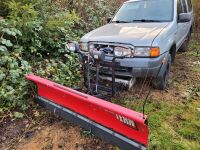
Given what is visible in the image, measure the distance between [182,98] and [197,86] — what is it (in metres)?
0.75

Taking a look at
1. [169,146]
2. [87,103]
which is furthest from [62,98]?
[169,146]

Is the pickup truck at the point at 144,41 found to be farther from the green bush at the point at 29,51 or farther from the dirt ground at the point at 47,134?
the green bush at the point at 29,51

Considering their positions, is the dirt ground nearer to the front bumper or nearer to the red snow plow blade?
the red snow plow blade

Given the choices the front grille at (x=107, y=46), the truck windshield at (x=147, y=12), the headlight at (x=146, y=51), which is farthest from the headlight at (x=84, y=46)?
the truck windshield at (x=147, y=12)

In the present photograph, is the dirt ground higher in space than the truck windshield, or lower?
lower

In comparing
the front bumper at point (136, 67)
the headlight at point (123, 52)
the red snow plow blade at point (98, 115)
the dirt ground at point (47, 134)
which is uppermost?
the headlight at point (123, 52)

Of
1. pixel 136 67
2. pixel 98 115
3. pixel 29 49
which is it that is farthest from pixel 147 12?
pixel 98 115

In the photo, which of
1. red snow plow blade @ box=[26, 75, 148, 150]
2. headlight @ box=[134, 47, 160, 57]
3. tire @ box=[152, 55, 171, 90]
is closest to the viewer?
red snow plow blade @ box=[26, 75, 148, 150]

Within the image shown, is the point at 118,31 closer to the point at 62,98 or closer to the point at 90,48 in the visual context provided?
the point at 90,48

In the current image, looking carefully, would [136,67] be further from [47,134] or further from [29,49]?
[29,49]

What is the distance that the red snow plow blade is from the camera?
8.64ft

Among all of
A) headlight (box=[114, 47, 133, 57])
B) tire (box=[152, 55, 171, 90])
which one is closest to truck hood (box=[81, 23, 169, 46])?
headlight (box=[114, 47, 133, 57])

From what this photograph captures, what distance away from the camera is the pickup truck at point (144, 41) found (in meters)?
3.76

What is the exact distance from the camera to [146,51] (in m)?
3.73
